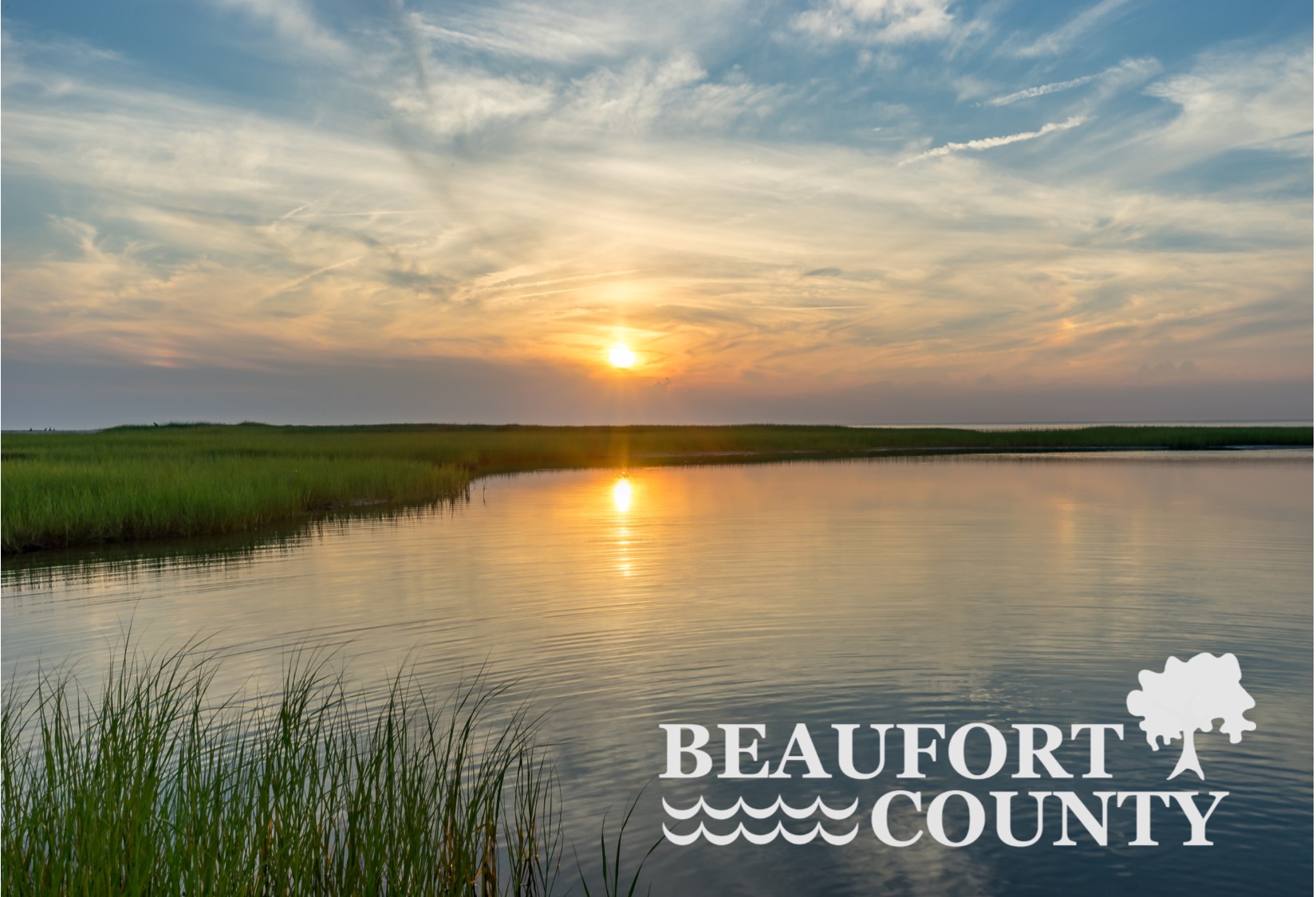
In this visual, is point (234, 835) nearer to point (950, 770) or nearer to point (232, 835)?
point (232, 835)

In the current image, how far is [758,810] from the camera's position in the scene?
6680mm

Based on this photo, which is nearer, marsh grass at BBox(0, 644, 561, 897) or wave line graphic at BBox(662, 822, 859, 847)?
marsh grass at BBox(0, 644, 561, 897)

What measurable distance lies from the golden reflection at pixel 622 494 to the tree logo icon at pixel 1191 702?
17.8 metres

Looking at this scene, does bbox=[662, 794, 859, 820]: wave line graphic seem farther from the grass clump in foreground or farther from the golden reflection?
the golden reflection

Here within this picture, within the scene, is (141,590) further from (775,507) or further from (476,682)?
(775,507)

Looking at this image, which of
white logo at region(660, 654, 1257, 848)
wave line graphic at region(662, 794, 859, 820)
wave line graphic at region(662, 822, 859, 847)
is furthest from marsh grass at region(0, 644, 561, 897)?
white logo at region(660, 654, 1257, 848)

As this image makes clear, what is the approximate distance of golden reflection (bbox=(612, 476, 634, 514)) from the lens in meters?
28.4

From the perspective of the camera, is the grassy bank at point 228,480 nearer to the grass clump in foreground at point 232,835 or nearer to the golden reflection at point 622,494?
the golden reflection at point 622,494

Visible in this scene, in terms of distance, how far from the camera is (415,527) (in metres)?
23.2

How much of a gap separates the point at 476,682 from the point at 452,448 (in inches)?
1578

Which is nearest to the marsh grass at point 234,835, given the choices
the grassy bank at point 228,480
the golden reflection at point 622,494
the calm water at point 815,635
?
the calm water at point 815,635

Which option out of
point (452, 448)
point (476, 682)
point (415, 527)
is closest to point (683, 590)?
point (476, 682)

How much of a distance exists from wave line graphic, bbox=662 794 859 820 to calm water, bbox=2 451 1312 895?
0.12 metres

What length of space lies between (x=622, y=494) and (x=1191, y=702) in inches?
964
